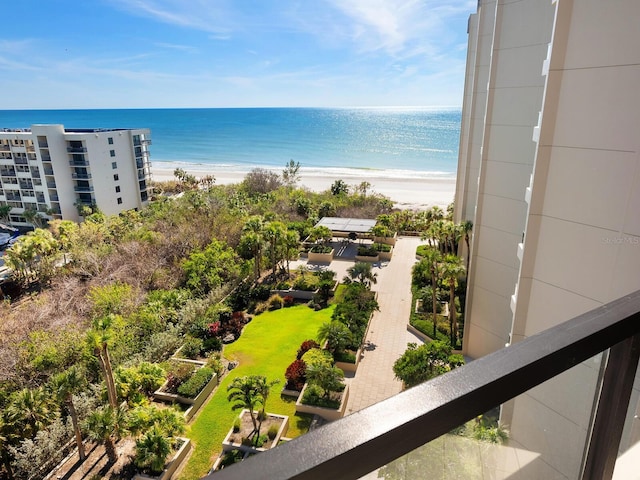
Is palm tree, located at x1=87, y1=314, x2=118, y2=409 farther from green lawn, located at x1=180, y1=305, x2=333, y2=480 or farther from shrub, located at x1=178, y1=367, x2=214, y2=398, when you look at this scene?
green lawn, located at x1=180, y1=305, x2=333, y2=480

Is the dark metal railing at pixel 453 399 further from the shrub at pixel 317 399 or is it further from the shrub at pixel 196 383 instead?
the shrub at pixel 196 383

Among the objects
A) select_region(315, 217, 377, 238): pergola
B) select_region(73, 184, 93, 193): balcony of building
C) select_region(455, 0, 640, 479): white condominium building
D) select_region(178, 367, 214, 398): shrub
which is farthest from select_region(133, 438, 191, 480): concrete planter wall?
select_region(73, 184, 93, 193): balcony of building

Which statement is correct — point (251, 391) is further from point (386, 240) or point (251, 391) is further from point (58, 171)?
point (58, 171)

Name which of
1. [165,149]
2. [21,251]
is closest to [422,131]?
[165,149]

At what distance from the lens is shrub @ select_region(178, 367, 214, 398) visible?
1402 cm

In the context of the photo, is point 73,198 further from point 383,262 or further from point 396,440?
point 396,440

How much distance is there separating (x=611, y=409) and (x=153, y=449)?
1178 centimetres

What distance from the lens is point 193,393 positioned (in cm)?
1399

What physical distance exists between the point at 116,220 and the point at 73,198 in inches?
385

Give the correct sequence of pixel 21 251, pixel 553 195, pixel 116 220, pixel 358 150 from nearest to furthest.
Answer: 1. pixel 553 195
2. pixel 21 251
3. pixel 116 220
4. pixel 358 150

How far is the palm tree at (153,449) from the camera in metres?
10.9

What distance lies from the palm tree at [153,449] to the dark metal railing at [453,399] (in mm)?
11625

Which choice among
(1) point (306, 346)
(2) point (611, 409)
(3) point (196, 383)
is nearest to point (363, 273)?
(1) point (306, 346)

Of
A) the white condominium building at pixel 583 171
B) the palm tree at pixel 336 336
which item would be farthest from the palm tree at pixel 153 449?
the white condominium building at pixel 583 171
